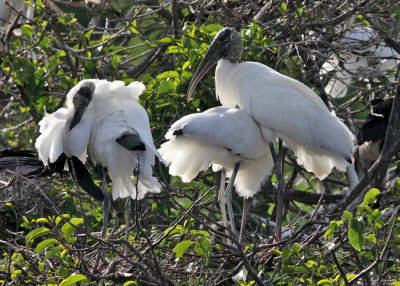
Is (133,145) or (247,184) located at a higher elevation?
(133,145)

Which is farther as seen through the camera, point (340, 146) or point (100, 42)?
point (100, 42)

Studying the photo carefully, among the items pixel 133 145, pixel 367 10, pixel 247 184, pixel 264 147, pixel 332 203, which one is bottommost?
pixel 332 203

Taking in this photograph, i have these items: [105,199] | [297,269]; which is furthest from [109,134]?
[297,269]

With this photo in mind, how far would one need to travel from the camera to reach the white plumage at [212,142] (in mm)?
4512

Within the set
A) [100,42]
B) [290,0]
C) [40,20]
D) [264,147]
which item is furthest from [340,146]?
[40,20]

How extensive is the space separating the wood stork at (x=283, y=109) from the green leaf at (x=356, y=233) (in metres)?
1.47

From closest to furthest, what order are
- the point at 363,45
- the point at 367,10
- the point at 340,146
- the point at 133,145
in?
the point at 133,145
the point at 340,146
the point at 367,10
the point at 363,45

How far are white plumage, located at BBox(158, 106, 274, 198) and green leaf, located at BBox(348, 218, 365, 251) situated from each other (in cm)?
156

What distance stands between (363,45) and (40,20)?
234 centimetres

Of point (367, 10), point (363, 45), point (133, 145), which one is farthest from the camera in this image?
point (363, 45)

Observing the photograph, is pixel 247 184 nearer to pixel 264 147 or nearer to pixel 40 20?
pixel 264 147

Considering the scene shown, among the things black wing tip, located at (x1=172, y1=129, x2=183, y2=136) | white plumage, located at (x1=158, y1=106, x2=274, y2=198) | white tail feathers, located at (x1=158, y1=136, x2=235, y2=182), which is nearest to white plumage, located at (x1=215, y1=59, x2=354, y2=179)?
white plumage, located at (x1=158, y1=106, x2=274, y2=198)

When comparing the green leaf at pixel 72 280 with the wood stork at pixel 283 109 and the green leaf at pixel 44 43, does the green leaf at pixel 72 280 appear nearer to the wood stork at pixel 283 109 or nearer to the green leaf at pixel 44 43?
the wood stork at pixel 283 109

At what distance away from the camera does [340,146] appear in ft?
15.1
